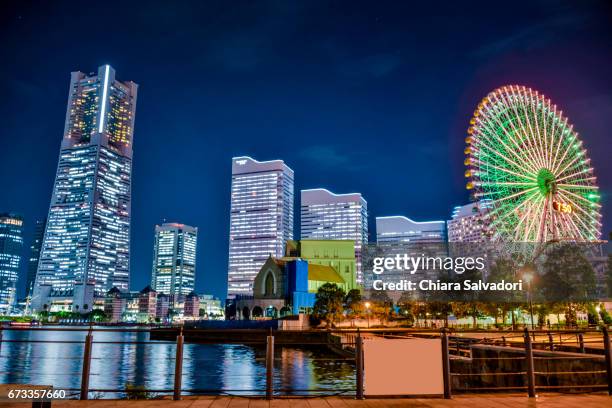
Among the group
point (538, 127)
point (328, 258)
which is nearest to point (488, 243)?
point (538, 127)

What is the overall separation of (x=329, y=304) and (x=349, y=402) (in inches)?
3906

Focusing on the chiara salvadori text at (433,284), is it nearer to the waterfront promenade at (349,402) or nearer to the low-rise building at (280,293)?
the waterfront promenade at (349,402)

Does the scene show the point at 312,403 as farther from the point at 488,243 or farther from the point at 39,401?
the point at 488,243

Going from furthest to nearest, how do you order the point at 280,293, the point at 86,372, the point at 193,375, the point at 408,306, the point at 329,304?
the point at 280,293 < the point at 408,306 < the point at 329,304 < the point at 193,375 < the point at 86,372

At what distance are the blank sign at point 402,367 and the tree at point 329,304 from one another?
9808 centimetres

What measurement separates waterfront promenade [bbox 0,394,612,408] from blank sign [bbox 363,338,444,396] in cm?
23

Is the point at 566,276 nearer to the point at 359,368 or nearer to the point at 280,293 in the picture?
the point at 359,368

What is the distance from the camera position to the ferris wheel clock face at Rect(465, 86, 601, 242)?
54.0m

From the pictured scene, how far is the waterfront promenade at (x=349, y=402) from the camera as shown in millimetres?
9578

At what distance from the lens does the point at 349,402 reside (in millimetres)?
10148

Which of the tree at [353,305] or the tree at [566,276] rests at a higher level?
the tree at [566,276]

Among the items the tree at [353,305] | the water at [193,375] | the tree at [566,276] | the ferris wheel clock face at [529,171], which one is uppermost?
the ferris wheel clock face at [529,171]

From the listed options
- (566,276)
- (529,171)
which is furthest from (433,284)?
(566,276)

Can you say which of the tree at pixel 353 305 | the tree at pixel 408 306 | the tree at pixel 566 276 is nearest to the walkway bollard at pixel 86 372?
the tree at pixel 566 276
